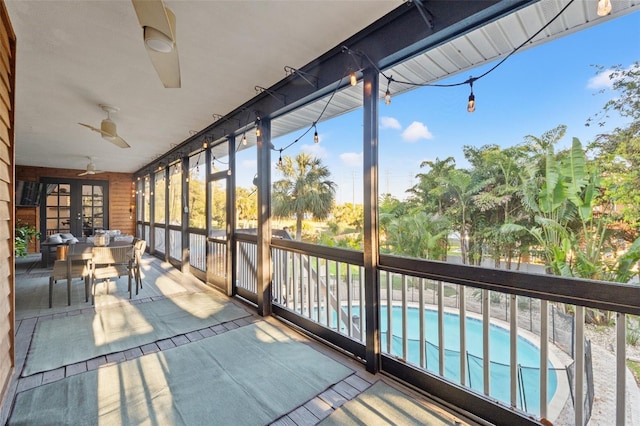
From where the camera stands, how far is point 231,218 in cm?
427

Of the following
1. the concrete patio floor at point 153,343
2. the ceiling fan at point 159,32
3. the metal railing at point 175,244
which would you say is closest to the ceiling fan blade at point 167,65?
the ceiling fan at point 159,32

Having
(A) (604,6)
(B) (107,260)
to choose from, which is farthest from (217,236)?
(A) (604,6)

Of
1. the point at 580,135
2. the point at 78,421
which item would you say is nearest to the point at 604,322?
the point at 580,135

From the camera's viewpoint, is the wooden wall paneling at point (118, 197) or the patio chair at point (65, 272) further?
the wooden wall paneling at point (118, 197)

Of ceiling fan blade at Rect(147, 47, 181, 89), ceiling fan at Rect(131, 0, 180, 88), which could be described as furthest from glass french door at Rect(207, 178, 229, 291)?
ceiling fan at Rect(131, 0, 180, 88)

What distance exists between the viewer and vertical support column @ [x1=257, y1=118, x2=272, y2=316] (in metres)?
3.48

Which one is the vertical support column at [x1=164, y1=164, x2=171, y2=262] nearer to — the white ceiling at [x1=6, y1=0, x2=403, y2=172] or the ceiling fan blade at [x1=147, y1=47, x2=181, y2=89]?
the white ceiling at [x1=6, y1=0, x2=403, y2=172]

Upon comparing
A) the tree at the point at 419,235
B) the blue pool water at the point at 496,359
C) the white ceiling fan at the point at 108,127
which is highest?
the white ceiling fan at the point at 108,127

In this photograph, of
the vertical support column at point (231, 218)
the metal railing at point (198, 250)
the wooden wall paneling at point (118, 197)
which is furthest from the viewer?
the wooden wall paneling at point (118, 197)

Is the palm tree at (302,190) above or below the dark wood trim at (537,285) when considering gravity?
above

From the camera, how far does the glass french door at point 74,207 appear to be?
859 centimetres

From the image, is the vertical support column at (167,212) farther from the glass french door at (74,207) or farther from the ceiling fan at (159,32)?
the ceiling fan at (159,32)

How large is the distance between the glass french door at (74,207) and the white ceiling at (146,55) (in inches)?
224

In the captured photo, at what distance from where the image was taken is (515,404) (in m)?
1.71
